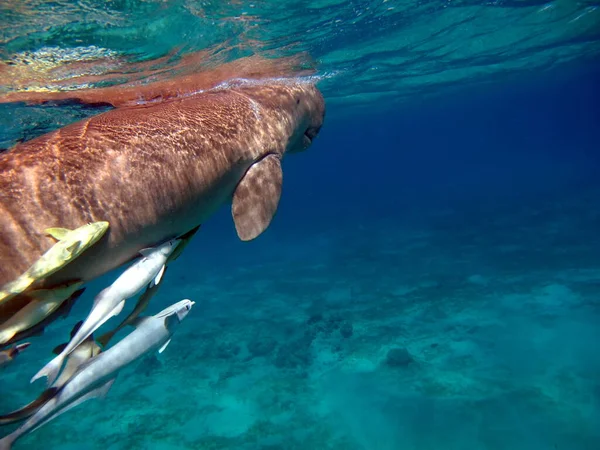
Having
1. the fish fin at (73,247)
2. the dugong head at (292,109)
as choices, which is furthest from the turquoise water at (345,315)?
the fish fin at (73,247)

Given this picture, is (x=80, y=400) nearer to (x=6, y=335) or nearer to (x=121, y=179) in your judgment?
(x=6, y=335)

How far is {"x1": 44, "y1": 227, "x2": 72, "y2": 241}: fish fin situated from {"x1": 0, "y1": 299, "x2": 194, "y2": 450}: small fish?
0.74m

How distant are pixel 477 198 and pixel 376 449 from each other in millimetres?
32772

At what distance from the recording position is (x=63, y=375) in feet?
6.45

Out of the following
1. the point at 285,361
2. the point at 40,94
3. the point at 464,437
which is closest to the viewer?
the point at 464,437

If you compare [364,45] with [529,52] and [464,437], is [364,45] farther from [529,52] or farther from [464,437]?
[529,52]

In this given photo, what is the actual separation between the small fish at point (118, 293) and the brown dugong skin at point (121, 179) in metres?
0.14

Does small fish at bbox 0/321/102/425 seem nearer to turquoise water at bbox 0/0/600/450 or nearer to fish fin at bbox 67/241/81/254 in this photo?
fish fin at bbox 67/241/81/254

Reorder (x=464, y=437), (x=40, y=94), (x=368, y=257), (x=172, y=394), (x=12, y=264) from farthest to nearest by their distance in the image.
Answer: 1. (x=368, y=257)
2. (x=172, y=394)
3. (x=40, y=94)
4. (x=464, y=437)
5. (x=12, y=264)

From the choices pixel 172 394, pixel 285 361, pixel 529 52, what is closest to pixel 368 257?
pixel 285 361

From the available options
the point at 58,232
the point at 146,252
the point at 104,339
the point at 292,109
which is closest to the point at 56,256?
the point at 58,232

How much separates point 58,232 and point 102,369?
833mm

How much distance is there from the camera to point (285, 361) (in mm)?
11516

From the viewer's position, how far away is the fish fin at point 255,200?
2.93 metres
